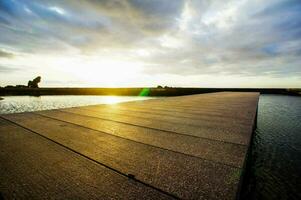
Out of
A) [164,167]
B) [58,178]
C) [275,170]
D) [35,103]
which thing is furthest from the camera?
[35,103]

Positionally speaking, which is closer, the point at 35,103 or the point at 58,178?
the point at 58,178

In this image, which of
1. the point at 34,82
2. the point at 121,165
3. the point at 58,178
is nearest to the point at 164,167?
the point at 121,165

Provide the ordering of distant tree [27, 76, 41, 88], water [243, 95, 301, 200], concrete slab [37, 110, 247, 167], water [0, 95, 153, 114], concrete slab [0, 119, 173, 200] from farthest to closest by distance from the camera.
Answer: distant tree [27, 76, 41, 88] → water [0, 95, 153, 114] → water [243, 95, 301, 200] → concrete slab [37, 110, 247, 167] → concrete slab [0, 119, 173, 200]

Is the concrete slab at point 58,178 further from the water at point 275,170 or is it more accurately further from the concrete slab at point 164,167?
the water at point 275,170

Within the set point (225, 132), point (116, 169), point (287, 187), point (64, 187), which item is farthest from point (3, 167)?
point (287, 187)

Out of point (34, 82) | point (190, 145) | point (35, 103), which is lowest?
point (35, 103)

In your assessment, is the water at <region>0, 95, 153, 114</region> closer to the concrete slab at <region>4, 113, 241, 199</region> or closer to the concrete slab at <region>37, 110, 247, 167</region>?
the concrete slab at <region>37, 110, 247, 167</region>

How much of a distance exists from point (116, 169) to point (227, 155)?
134 cm

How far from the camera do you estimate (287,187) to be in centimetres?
344

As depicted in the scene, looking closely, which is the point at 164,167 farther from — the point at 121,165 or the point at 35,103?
the point at 35,103

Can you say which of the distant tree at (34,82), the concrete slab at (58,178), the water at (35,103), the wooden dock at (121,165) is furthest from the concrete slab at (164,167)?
the distant tree at (34,82)

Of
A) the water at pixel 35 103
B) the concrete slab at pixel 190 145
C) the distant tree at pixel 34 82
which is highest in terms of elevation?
the distant tree at pixel 34 82

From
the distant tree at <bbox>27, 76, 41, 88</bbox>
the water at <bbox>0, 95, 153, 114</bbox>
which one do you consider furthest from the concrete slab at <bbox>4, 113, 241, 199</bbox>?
the distant tree at <bbox>27, 76, 41, 88</bbox>

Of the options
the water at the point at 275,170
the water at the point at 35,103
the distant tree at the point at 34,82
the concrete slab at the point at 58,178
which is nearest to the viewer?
the concrete slab at the point at 58,178
